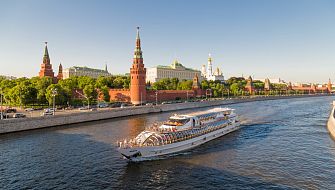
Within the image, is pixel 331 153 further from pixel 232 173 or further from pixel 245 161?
pixel 232 173

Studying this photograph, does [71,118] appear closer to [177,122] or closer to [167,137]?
[177,122]

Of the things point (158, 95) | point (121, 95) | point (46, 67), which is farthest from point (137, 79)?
point (46, 67)

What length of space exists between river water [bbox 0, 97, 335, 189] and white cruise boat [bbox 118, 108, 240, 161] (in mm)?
1105

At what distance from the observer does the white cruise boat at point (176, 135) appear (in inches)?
1099

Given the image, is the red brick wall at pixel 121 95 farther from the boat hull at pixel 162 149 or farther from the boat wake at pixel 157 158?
the boat wake at pixel 157 158

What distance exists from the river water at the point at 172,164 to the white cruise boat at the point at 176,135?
1105 mm

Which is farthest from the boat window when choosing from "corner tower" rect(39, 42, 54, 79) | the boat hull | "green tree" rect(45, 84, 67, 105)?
"corner tower" rect(39, 42, 54, 79)

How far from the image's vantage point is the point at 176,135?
106 feet

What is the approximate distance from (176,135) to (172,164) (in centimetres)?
588

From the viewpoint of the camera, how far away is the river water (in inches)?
864

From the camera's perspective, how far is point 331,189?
2105 centimetres

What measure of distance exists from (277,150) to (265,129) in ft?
51.0

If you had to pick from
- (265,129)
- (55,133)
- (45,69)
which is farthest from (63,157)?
(45,69)

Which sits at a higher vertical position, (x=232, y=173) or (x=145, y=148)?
(x=145, y=148)
